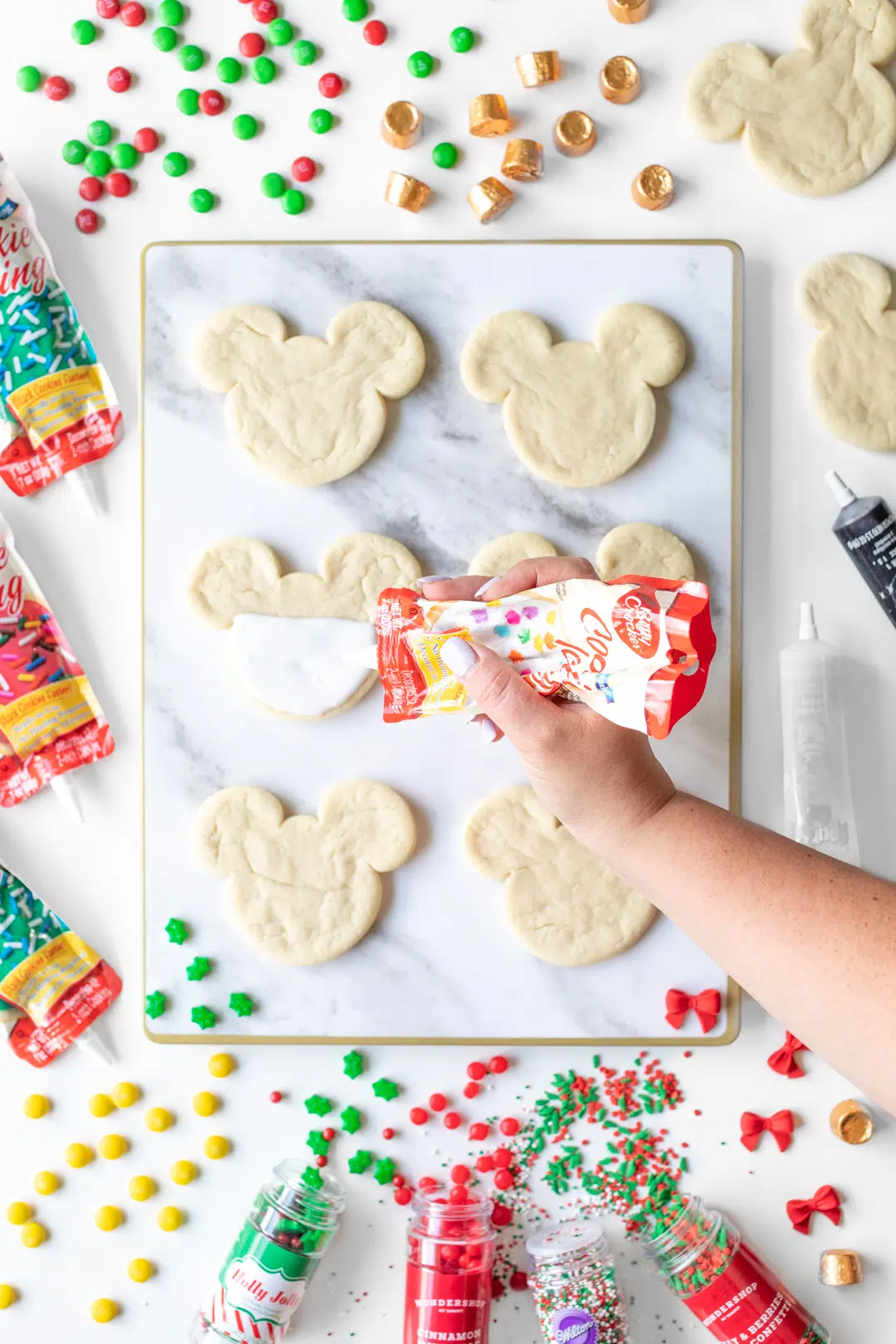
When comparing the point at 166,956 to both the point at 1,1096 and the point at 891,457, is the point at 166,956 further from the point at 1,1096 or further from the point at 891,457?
the point at 891,457

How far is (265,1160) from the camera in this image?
4.07 ft

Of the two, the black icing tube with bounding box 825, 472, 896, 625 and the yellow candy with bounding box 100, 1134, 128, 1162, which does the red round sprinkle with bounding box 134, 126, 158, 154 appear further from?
the yellow candy with bounding box 100, 1134, 128, 1162

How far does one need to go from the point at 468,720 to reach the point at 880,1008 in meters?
0.59

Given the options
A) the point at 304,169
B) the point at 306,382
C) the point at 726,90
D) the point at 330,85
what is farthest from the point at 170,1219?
the point at 726,90

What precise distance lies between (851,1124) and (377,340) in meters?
1.08

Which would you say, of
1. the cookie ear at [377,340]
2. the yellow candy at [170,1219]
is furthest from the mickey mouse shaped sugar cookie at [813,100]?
the yellow candy at [170,1219]

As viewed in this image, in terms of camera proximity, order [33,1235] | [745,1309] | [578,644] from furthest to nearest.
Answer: [33,1235]
[745,1309]
[578,644]

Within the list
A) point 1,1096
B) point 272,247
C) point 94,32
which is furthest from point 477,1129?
point 94,32

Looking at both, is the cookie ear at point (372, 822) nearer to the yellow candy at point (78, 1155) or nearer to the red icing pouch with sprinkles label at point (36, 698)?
the red icing pouch with sprinkles label at point (36, 698)

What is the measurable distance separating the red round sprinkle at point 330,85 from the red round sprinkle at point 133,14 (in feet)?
0.75

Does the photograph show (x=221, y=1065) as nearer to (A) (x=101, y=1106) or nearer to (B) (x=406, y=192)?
(A) (x=101, y=1106)

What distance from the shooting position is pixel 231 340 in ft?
3.99

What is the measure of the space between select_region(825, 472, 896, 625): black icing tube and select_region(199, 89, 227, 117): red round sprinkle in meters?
0.84

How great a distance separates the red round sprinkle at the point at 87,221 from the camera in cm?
124
